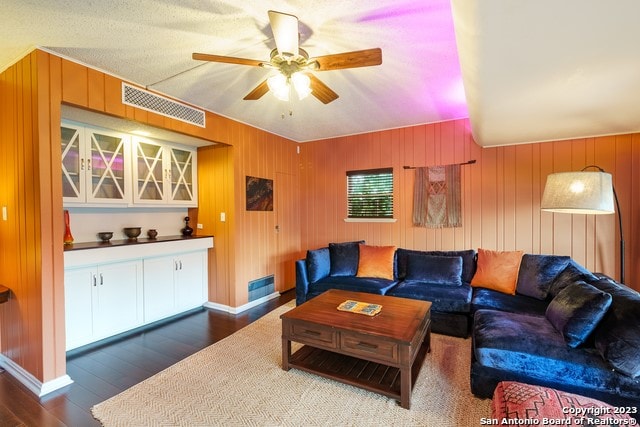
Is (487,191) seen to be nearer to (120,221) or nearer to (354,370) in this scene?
(354,370)

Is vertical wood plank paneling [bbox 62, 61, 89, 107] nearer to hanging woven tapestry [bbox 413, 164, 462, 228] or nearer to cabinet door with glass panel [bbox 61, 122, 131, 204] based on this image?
cabinet door with glass panel [bbox 61, 122, 131, 204]

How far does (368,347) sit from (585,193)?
2190mm

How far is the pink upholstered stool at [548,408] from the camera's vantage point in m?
1.27

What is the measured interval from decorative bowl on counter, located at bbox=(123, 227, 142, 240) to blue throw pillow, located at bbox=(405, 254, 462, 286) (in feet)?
11.1

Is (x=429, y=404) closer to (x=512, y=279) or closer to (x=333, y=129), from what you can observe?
(x=512, y=279)

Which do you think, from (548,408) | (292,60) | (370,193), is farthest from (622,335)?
(370,193)

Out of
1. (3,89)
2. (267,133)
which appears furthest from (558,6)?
(3,89)

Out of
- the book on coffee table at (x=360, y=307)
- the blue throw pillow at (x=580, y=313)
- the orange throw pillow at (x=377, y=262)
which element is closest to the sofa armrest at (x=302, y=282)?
the orange throw pillow at (x=377, y=262)

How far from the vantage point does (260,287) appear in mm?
4246

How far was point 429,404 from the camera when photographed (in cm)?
195

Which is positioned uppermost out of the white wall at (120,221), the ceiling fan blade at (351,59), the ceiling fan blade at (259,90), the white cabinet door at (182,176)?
the ceiling fan blade at (259,90)

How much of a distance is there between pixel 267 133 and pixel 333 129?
1020 millimetres

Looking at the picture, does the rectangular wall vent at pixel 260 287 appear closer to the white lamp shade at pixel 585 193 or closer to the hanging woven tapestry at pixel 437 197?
the hanging woven tapestry at pixel 437 197

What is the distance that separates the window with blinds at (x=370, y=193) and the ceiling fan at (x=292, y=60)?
2369 mm
